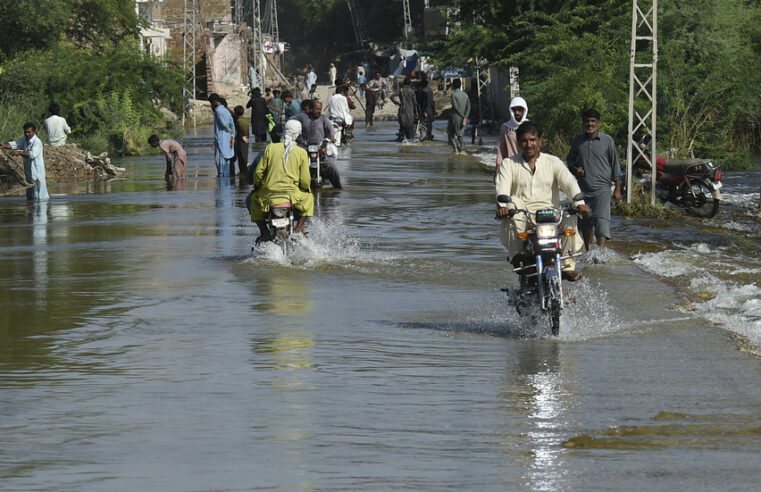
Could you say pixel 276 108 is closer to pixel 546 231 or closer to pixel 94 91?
pixel 94 91

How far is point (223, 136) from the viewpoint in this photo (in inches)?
1104

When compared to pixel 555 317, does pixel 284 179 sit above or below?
above

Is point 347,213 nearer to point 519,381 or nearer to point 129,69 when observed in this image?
point 519,381

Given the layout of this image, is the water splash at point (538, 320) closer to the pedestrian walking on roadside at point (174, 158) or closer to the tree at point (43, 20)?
the pedestrian walking on roadside at point (174, 158)

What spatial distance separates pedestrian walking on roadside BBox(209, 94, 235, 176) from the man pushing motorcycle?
1769cm

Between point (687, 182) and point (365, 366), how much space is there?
12.8 metres

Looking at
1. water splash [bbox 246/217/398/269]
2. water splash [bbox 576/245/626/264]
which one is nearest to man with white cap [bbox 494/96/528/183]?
water splash [bbox 576/245/626/264]

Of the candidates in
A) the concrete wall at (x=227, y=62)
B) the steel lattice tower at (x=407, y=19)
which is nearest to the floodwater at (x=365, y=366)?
the concrete wall at (x=227, y=62)

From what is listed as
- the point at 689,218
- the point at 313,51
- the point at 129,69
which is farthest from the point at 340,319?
the point at 313,51

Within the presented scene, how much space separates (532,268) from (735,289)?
311 cm

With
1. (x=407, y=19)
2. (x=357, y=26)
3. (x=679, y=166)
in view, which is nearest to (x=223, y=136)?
(x=679, y=166)

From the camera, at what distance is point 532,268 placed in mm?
10422

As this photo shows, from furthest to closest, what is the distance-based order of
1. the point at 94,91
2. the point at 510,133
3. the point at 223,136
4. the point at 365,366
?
the point at 94,91, the point at 223,136, the point at 510,133, the point at 365,366

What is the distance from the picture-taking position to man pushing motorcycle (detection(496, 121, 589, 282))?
34.6 feet
